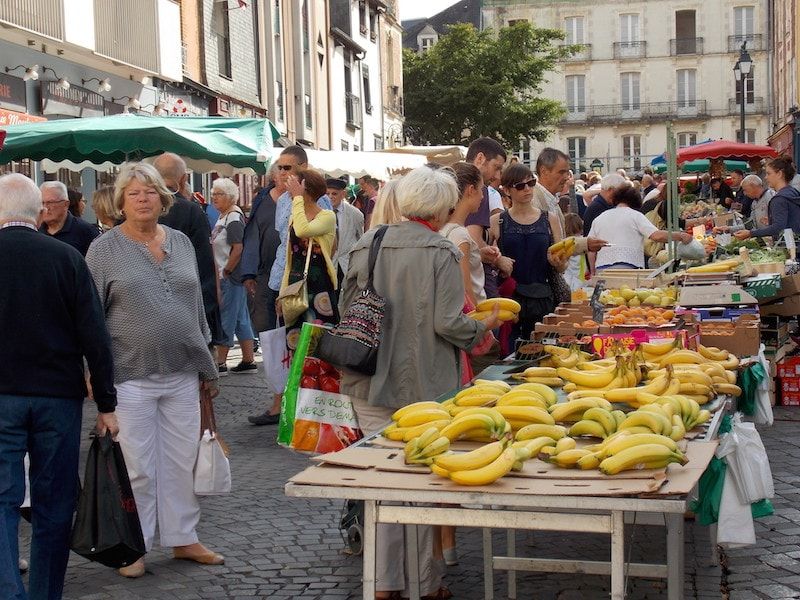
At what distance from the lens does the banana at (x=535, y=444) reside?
412 centimetres

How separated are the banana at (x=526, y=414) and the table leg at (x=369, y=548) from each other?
942mm

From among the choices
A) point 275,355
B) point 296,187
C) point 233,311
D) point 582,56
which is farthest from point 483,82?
point 275,355

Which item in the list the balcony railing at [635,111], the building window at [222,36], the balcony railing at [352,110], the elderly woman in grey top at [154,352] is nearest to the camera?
the elderly woman in grey top at [154,352]

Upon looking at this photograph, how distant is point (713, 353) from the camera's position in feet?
21.3

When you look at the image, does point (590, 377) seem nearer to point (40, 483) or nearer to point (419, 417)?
Answer: point (419, 417)

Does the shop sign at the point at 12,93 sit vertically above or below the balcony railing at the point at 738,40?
below

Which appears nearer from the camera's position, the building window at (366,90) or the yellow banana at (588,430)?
the yellow banana at (588,430)

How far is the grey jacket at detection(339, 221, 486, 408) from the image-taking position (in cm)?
547

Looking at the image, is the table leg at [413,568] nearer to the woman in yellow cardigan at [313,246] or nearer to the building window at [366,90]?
the woman in yellow cardigan at [313,246]

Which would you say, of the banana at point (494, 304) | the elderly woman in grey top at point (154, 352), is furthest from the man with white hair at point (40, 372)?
the banana at point (494, 304)

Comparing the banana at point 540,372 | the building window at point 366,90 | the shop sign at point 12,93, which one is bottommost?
the banana at point 540,372

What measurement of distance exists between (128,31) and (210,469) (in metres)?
15.8

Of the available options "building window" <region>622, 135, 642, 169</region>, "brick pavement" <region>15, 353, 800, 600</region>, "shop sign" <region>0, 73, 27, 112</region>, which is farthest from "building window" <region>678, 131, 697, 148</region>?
"brick pavement" <region>15, 353, 800, 600</region>

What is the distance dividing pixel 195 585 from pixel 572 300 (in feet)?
12.2
